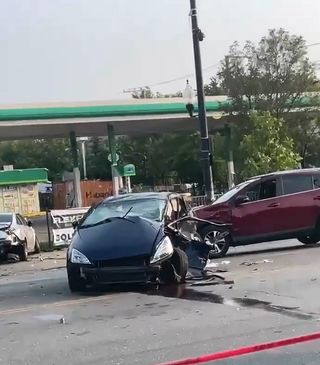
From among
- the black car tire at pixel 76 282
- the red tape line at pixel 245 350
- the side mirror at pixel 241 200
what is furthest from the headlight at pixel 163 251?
the side mirror at pixel 241 200

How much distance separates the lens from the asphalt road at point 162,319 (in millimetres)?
6984

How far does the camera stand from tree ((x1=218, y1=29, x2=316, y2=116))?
3778cm

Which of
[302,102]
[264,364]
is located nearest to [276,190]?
[264,364]

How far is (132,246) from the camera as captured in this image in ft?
36.4

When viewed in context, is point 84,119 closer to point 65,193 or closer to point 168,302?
point 65,193

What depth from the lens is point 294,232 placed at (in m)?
16.7

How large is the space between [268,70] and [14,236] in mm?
22300

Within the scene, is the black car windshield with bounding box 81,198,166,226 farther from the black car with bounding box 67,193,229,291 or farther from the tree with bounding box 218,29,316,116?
the tree with bounding box 218,29,316,116

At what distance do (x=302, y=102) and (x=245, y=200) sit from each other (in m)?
25.0

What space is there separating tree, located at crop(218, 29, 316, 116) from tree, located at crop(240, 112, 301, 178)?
3.39 metres

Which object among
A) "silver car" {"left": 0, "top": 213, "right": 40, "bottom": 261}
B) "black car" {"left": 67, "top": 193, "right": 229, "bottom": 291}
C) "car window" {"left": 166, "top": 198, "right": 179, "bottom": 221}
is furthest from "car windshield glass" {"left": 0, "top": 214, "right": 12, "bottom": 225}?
"car window" {"left": 166, "top": 198, "right": 179, "bottom": 221}

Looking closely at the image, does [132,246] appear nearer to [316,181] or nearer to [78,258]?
[78,258]

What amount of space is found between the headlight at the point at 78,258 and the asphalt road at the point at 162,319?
530 millimetres

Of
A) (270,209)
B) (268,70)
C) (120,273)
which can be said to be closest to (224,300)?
(120,273)
